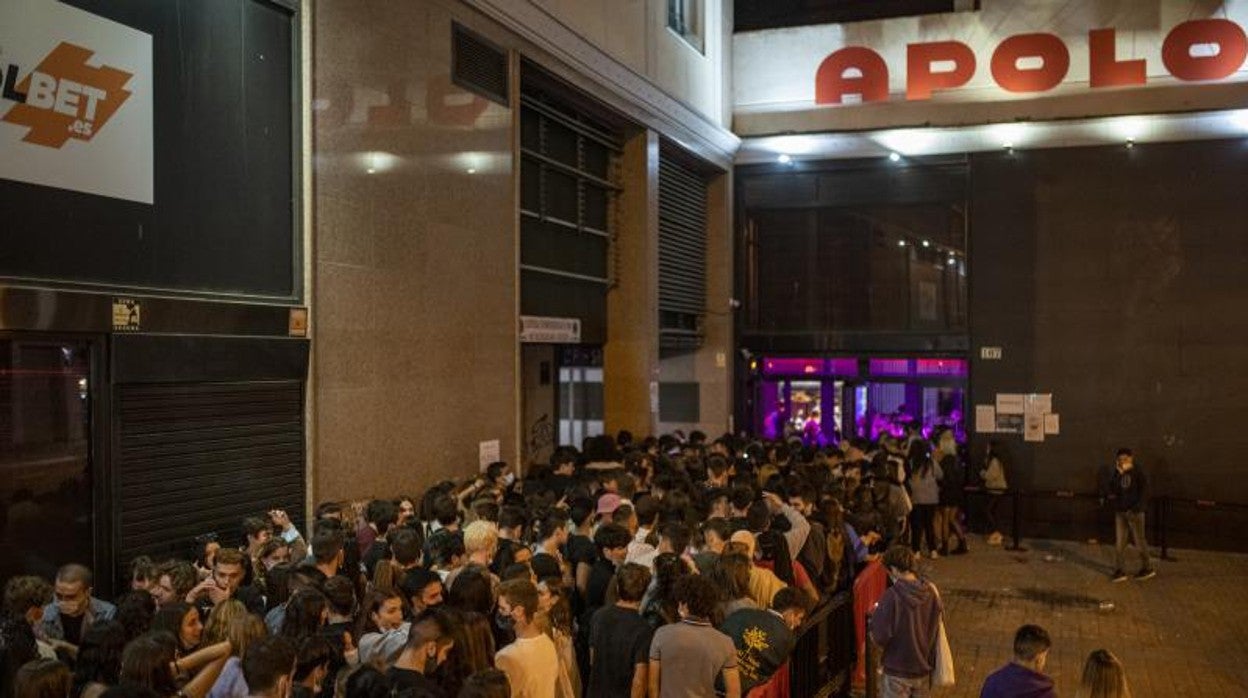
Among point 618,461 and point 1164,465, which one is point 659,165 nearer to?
point 618,461

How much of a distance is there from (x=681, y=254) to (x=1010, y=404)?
21.6 feet

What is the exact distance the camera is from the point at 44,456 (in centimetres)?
733

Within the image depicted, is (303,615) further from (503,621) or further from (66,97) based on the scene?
(66,97)

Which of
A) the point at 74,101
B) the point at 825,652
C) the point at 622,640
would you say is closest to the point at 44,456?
the point at 74,101

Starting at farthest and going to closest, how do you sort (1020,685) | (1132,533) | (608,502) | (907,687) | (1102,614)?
(1132,533) < (1102,614) < (608,502) < (907,687) < (1020,685)

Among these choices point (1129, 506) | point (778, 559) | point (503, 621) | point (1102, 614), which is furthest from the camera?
point (1129, 506)

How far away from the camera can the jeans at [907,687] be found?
295 inches

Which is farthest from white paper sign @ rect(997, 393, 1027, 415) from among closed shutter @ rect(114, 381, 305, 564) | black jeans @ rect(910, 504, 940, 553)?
closed shutter @ rect(114, 381, 305, 564)

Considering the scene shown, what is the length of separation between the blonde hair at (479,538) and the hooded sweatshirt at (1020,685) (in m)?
3.29

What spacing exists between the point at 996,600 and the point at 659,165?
902 cm

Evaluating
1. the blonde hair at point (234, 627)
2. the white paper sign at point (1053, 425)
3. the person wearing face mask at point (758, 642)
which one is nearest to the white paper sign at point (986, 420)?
the white paper sign at point (1053, 425)

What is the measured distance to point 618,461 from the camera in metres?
14.4

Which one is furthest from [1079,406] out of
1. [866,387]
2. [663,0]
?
[663,0]

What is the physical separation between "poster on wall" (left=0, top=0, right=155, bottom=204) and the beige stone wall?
6.03ft
